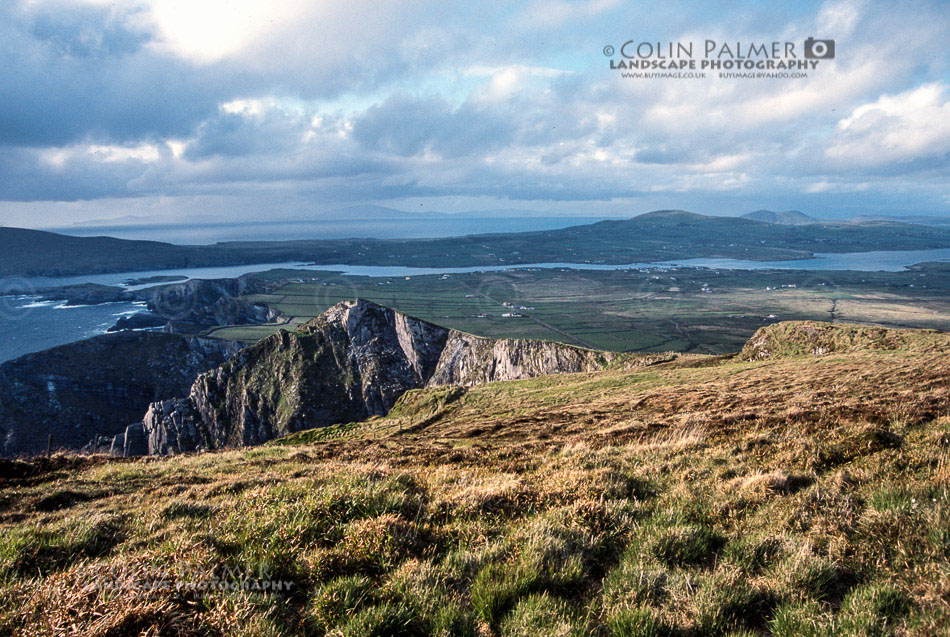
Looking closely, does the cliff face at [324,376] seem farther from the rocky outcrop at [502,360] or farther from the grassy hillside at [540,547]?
the grassy hillside at [540,547]

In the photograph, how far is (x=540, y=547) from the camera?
536 centimetres

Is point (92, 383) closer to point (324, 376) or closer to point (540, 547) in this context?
point (324, 376)

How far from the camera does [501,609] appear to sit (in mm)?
4441

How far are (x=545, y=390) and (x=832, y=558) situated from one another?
46.0 m

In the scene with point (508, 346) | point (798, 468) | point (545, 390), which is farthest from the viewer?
point (508, 346)

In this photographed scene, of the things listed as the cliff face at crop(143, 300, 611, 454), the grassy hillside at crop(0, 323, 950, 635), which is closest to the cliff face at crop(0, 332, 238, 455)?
the cliff face at crop(143, 300, 611, 454)

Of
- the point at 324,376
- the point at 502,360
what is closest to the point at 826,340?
the point at 502,360

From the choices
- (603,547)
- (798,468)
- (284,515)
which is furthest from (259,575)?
(798,468)

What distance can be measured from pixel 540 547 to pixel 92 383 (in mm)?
186124

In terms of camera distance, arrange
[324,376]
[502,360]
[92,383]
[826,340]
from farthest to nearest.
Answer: [92,383] < [324,376] < [502,360] < [826,340]

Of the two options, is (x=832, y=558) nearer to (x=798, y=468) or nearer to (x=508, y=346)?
(x=798, y=468)

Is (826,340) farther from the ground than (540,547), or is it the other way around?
(540,547)

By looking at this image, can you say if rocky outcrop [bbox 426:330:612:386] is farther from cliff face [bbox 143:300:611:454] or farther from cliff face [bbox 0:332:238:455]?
cliff face [bbox 0:332:238:455]

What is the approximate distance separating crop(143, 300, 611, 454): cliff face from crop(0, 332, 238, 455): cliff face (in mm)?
25072
